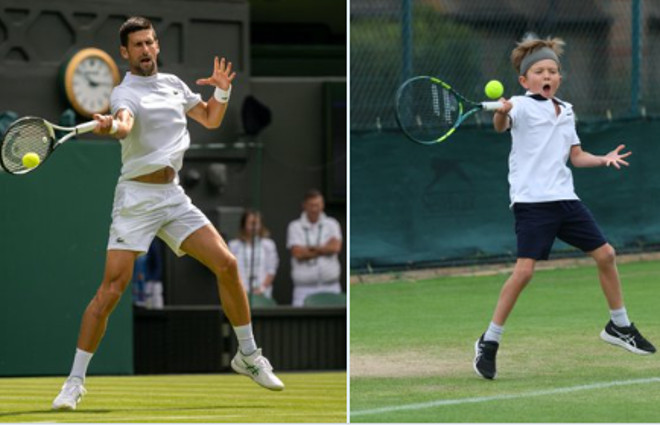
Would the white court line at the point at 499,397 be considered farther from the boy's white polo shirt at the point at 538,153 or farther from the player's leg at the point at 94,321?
the player's leg at the point at 94,321

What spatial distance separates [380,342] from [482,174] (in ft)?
16.5

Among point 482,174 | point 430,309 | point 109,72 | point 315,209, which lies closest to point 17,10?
point 109,72

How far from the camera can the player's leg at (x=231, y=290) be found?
27.3 ft

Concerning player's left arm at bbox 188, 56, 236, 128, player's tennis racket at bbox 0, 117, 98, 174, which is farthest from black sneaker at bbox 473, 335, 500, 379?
player's tennis racket at bbox 0, 117, 98, 174

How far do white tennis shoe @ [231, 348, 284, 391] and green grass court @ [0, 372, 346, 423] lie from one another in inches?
4.8

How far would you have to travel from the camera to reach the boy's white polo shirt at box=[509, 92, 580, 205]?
28.2 ft

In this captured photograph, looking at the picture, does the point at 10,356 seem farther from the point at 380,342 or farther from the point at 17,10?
the point at 17,10

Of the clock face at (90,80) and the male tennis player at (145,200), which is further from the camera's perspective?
the clock face at (90,80)

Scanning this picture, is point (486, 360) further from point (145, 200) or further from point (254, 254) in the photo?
point (254, 254)

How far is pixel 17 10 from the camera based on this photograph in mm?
16406

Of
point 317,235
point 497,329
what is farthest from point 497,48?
point 497,329

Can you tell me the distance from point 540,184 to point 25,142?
2.55m

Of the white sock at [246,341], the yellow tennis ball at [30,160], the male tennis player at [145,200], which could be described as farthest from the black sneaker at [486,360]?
the yellow tennis ball at [30,160]

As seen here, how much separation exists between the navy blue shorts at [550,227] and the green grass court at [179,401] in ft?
4.06
